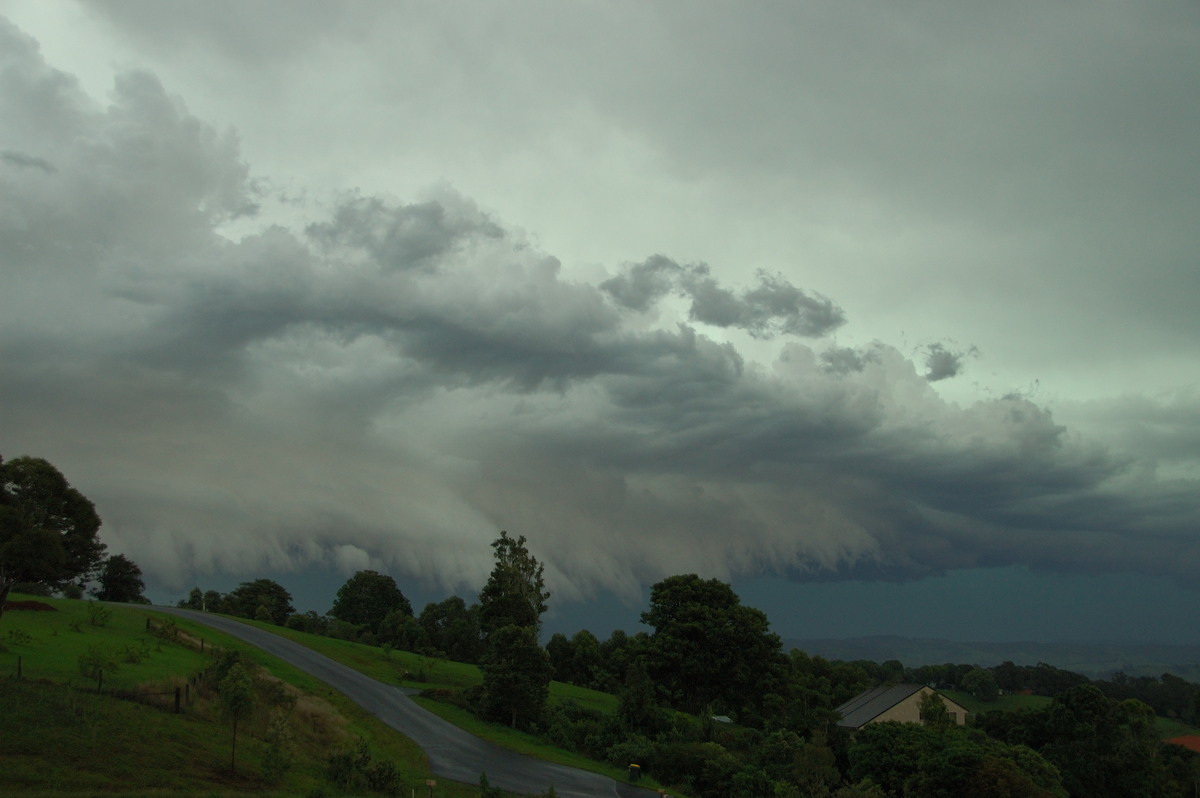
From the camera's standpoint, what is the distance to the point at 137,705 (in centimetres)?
3334

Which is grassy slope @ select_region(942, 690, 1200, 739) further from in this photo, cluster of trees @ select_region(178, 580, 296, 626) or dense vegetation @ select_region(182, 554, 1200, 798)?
cluster of trees @ select_region(178, 580, 296, 626)

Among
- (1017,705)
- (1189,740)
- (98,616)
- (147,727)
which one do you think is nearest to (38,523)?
(98,616)

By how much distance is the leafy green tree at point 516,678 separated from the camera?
53938mm

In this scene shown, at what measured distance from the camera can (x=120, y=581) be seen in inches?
4190

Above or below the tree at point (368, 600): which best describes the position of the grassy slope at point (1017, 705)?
below

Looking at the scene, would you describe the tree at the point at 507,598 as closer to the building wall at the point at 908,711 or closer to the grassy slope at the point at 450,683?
the grassy slope at the point at 450,683

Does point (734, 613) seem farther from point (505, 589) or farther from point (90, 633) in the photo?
point (90, 633)

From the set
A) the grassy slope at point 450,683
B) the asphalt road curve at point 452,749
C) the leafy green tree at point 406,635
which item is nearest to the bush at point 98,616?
the asphalt road curve at point 452,749

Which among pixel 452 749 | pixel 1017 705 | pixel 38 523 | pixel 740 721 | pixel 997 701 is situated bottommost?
pixel 997 701

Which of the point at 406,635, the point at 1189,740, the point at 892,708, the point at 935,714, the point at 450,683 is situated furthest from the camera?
the point at 1189,740

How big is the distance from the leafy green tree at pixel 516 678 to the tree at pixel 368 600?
205ft

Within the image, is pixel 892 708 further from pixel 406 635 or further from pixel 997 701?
pixel 997 701

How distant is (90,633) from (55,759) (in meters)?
29.3

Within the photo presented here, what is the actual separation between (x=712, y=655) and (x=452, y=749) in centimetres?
3538
